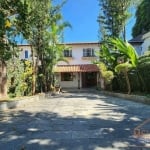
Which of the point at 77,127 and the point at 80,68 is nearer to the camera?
the point at 77,127

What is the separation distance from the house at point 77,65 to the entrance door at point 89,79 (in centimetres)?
22

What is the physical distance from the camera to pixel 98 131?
920 centimetres

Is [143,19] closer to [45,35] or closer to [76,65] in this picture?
[76,65]

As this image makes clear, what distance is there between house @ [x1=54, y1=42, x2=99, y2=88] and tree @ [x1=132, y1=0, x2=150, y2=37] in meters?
8.67

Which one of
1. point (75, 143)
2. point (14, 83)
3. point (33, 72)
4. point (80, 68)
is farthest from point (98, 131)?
point (80, 68)

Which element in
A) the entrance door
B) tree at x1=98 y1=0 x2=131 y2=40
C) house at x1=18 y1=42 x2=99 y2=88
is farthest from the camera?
the entrance door

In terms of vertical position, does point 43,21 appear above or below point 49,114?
above

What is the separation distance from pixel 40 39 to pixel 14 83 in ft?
28.6

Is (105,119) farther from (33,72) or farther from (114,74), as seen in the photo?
(114,74)

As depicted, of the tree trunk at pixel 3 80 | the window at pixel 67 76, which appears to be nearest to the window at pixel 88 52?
the window at pixel 67 76

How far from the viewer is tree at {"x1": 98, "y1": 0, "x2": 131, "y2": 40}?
3288 centimetres

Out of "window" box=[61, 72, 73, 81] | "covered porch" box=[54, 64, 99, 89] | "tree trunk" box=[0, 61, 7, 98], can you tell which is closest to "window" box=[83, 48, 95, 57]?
"covered porch" box=[54, 64, 99, 89]

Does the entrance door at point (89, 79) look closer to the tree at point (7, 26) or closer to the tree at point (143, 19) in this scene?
the tree at point (143, 19)

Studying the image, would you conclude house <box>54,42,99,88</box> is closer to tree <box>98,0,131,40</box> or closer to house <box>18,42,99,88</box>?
house <box>18,42,99,88</box>
